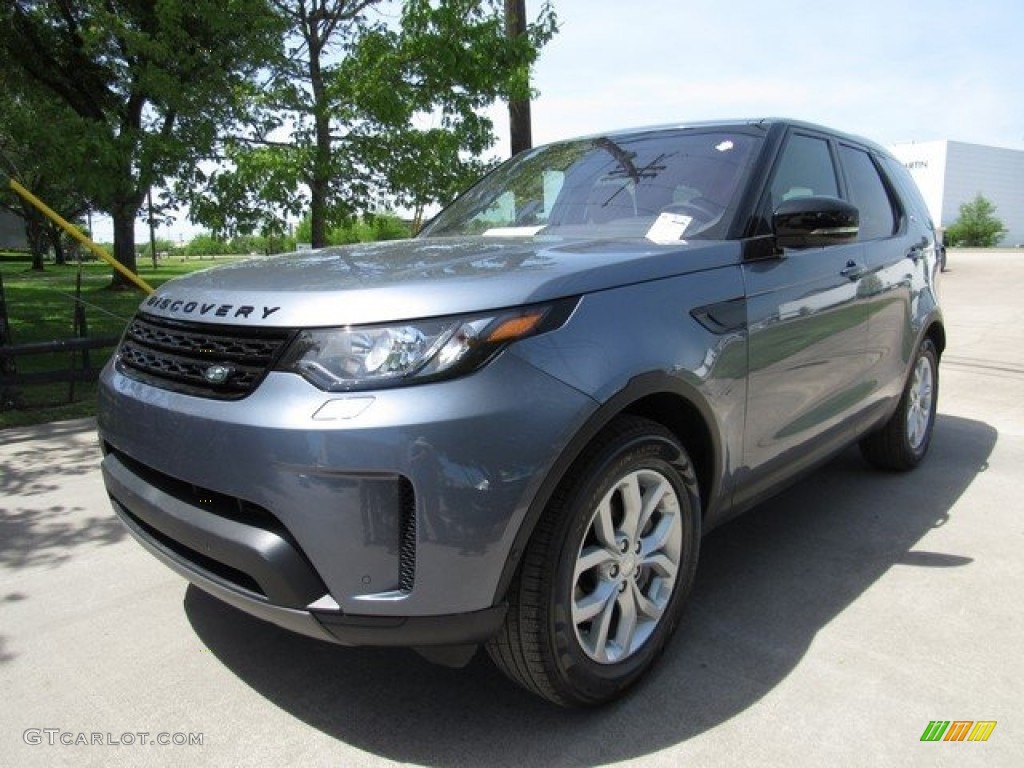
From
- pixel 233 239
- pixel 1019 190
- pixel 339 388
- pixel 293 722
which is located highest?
pixel 1019 190

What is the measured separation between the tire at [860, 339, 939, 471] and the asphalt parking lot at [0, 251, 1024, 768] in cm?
64

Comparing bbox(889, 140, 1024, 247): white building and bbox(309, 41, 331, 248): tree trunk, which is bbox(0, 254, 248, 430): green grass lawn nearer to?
bbox(309, 41, 331, 248): tree trunk

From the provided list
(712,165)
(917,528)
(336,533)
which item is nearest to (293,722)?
A: (336,533)

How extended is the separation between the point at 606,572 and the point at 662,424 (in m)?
0.52

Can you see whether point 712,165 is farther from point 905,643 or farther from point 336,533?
point 336,533

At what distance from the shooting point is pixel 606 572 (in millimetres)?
2344

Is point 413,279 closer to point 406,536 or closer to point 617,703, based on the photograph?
point 406,536

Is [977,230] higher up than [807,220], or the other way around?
[977,230]

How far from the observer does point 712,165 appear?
10.3 ft

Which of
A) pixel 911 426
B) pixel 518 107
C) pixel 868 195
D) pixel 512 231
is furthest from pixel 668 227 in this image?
pixel 518 107

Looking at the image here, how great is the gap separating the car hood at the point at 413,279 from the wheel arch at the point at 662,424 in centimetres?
32

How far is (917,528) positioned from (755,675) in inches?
69.3

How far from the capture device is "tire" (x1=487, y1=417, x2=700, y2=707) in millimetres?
2098

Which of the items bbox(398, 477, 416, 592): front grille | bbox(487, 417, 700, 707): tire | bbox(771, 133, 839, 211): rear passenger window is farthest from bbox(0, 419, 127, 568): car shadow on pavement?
bbox(771, 133, 839, 211): rear passenger window
